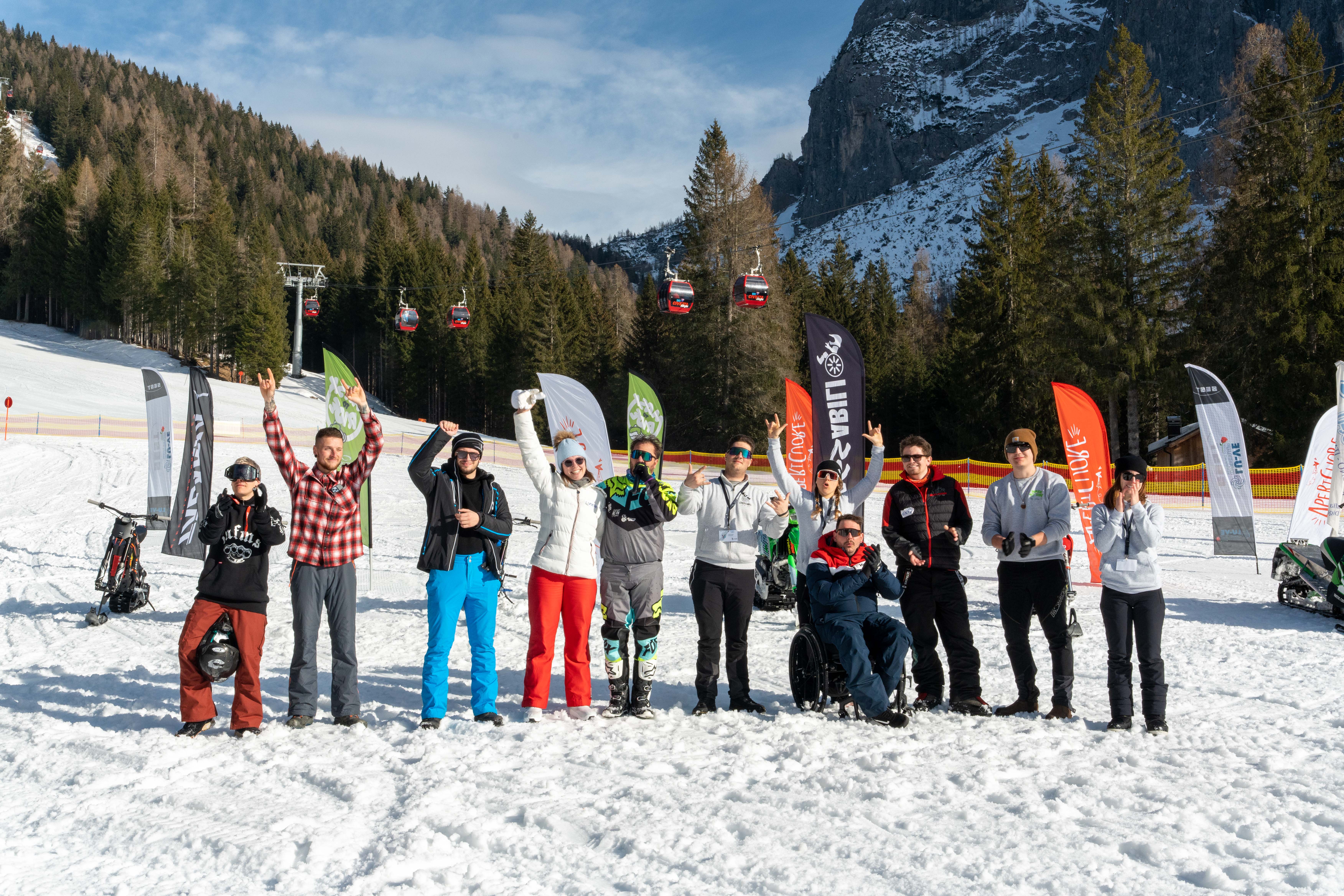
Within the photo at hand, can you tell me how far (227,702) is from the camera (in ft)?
18.0

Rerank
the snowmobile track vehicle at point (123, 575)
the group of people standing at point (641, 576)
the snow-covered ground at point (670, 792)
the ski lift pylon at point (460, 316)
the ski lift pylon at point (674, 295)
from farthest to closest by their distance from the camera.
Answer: the ski lift pylon at point (460, 316) < the ski lift pylon at point (674, 295) < the snowmobile track vehicle at point (123, 575) < the group of people standing at point (641, 576) < the snow-covered ground at point (670, 792)

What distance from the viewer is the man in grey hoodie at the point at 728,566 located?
5180mm

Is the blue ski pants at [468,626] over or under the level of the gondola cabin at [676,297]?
under

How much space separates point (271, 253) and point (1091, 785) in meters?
73.7

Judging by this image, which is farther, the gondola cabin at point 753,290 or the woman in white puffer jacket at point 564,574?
the gondola cabin at point 753,290

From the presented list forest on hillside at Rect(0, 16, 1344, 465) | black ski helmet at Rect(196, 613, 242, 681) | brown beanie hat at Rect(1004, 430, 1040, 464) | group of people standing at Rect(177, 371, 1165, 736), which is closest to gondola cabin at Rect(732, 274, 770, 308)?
forest on hillside at Rect(0, 16, 1344, 465)

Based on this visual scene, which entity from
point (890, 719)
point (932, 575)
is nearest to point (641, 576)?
point (890, 719)

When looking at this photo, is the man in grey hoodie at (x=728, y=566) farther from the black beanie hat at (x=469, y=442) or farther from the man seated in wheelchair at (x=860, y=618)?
the black beanie hat at (x=469, y=442)

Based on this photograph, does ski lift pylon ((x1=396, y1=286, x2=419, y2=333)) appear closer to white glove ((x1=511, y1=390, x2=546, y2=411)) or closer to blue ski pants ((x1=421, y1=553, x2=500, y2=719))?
white glove ((x1=511, y1=390, x2=546, y2=411))

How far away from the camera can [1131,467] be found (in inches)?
196

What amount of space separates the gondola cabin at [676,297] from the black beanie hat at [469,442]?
1885 centimetres

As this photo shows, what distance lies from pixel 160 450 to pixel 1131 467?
963 centimetres

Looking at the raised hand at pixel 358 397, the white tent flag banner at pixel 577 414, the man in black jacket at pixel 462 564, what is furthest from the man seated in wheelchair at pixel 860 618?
the white tent flag banner at pixel 577 414

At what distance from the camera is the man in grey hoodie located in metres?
5.18
